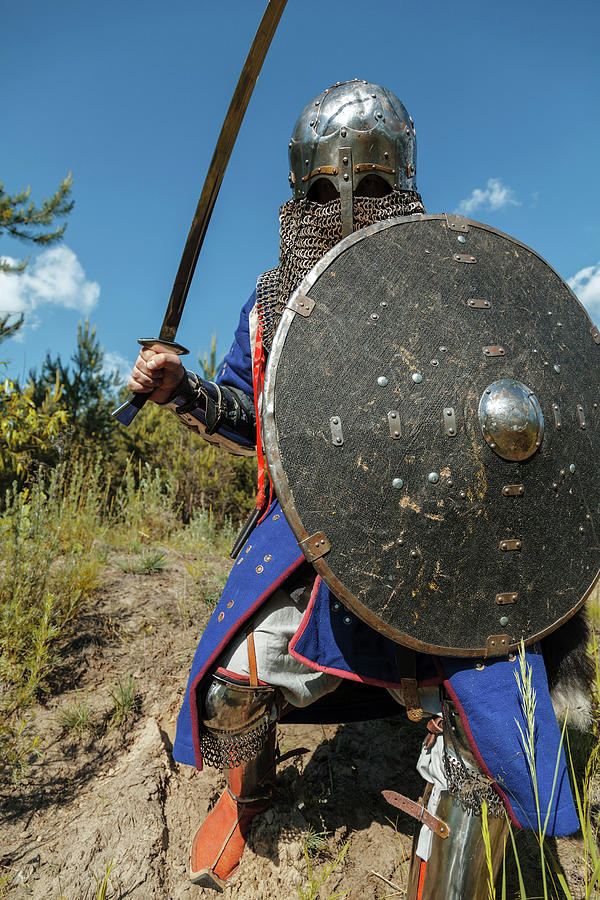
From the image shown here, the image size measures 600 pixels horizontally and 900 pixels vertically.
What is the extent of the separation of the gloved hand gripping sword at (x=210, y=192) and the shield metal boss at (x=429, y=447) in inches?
21.3

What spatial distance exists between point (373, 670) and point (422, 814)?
342 mm

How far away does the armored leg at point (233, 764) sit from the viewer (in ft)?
5.49

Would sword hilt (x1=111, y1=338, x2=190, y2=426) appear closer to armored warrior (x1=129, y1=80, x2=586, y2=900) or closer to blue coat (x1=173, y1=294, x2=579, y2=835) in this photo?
armored warrior (x1=129, y1=80, x2=586, y2=900)

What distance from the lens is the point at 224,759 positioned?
1712mm

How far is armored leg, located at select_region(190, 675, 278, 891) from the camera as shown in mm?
1674

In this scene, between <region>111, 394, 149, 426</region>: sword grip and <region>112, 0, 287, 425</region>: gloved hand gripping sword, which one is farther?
<region>111, 394, 149, 426</region>: sword grip

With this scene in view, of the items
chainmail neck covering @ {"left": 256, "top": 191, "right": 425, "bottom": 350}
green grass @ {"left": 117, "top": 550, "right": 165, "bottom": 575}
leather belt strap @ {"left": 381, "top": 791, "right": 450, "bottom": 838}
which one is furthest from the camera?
green grass @ {"left": 117, "top": 550, "right": 165, "bottom": 575}

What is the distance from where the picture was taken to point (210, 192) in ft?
5.51

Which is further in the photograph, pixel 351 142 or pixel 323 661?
pixel 351 142

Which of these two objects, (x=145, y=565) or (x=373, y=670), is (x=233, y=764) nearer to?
(x=373, y=670)

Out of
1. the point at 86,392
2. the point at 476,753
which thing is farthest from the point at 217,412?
the point at 86,392

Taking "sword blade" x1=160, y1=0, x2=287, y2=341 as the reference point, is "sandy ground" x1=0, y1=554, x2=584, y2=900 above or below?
below

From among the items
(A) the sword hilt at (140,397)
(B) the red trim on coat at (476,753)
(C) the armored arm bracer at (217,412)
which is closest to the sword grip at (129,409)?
(A) the sword hilt at (140,397)

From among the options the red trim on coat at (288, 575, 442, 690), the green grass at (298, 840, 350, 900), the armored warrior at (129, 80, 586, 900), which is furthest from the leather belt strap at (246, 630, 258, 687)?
the green grass at (298, 840, 350, 900)
